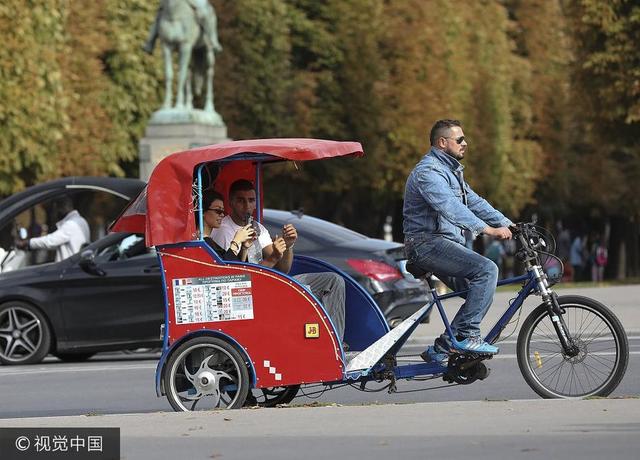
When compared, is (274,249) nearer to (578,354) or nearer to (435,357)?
(435,357)

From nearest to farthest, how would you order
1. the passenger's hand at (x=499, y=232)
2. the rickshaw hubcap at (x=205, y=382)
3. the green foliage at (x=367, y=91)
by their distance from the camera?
the passenger's hand at (x=499, y=232)
the rickshaw hubcap at (x=205, y=382)
the green foliage at (x=367, y=91)

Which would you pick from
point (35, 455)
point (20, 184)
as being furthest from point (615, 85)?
point (35, 455)

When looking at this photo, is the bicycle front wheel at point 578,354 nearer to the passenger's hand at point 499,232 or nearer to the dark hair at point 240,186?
the passenger's hand at point 499,232

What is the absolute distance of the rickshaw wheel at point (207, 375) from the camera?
11.9 meters

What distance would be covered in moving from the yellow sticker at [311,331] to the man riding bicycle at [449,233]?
0.69m

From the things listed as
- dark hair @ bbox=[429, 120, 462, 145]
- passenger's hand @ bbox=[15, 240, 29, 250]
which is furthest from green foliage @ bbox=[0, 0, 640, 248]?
dark hair @ bbox=[429, 120, 462, 145]

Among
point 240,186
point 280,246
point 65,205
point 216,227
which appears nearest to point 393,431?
point 280,246

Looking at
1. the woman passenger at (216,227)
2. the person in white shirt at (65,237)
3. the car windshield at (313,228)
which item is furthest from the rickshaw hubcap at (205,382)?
the person in white shirt at (65,237)

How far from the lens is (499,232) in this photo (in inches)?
460

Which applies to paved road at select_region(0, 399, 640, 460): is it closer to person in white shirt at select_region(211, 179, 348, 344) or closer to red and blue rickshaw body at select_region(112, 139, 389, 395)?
red and blue rickshaw body at select_region(112, 139, 389, 395)

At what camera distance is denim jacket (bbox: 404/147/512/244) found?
11.7 metres

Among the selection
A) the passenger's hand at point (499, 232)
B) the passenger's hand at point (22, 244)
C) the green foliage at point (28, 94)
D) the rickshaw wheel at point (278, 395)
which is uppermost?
the green foliage at point (28, 94)

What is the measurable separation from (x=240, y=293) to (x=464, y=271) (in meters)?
1.36

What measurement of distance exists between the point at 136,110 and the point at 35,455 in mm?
45249
